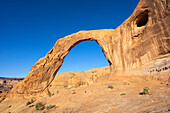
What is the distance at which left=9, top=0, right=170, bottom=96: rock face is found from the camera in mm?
10388

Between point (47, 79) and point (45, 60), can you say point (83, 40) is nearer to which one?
point (45, 60)

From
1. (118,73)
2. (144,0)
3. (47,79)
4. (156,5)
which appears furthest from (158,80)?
(47,79)

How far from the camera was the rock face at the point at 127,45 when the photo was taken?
34.1 ft

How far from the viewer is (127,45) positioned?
45.3 feet

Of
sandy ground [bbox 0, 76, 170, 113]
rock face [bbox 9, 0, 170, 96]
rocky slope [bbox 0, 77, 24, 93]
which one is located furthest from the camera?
rocky slope [bbox 0, 77, 24, 93]

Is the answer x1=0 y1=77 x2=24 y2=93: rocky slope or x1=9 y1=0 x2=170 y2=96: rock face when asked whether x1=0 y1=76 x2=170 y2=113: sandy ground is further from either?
x1=0 y1=77 x2=24 y2=93: rocky slope

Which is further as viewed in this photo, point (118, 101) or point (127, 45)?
point (127, 45)

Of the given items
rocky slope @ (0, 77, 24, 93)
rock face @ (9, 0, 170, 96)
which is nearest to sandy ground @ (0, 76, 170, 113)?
rock face @ (9, 0, 170, 96)

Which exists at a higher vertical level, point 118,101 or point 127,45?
point 127,45

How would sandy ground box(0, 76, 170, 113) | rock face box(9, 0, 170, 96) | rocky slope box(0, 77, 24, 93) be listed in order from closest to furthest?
sandy ground box(0, 76, 170, 113) → rock face box(9, 0, 170, 96) → rocky slope box(0, 77, 24, 93)

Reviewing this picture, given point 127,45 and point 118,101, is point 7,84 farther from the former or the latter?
point 118,101

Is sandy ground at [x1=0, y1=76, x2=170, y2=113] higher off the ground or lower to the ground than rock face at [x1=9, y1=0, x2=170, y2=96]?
lower

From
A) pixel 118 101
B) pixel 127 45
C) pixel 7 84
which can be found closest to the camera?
pixel 118 101

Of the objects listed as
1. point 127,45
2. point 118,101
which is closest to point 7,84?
point 127,45
